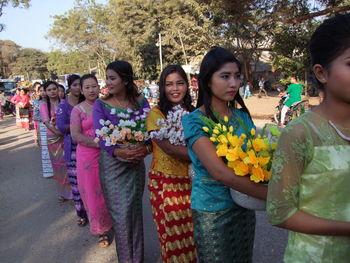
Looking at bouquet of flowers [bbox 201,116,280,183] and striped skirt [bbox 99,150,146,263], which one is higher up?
bouquet of flowers [bbox 201,116,280,183]

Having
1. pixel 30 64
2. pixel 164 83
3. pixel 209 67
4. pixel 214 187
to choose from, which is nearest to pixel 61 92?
pixel 164 83

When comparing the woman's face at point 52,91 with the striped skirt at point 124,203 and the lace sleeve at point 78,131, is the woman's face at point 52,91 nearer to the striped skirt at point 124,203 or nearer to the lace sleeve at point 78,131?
the lace sleeve at point 78,131

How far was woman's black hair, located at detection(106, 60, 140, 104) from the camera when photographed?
9.59 ft

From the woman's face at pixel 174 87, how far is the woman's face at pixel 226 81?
0.87m

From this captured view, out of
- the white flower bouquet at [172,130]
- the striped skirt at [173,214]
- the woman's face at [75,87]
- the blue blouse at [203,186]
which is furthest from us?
the woman's face at [75,87]

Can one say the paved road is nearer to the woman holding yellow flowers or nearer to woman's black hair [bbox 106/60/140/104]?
the woman holding yellow flowers

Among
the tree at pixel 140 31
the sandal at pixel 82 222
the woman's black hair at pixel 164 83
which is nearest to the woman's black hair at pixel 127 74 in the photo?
the woman's black hair at pixel 164 83

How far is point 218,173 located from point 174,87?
4.15 ft

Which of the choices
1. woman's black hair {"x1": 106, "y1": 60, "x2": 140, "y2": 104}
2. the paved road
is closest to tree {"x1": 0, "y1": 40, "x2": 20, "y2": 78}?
the paved road

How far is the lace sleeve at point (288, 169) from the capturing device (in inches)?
42.4

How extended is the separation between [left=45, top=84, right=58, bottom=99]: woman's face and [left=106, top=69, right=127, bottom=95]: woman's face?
290 centimetres

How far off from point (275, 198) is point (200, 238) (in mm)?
804

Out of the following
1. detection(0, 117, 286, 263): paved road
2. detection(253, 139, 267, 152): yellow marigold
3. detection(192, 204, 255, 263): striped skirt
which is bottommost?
detection(0, 117, 286, 263): paved road

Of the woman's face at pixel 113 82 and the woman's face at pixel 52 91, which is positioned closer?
the woman's face at pixel 113 82
